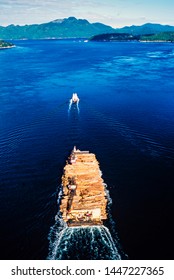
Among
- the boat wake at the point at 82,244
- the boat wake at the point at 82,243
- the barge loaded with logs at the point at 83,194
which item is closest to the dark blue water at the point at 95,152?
the boat wake at the point at 82,243

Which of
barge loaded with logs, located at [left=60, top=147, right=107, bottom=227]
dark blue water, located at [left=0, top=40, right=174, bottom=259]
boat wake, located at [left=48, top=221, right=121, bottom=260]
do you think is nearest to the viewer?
boat wake, located at [left=48, top=221, right=121, bottom=260]

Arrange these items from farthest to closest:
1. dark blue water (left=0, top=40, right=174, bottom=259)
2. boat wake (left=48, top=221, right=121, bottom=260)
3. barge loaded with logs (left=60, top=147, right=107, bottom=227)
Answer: barge loaded with logs (left=60, top=147, right=107, bottom=227)
dark blue water (left=0, top=40, right=174, bottom=259)
boat wake (left=48, top=221, right=121, bottom=260)

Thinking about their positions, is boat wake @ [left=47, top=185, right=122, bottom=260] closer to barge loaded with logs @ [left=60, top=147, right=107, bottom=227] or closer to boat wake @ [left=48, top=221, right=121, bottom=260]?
boat wake @ [left=48, top=221, right=121, bottom=260]

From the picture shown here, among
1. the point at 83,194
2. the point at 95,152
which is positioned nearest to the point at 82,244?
the point at 83,194

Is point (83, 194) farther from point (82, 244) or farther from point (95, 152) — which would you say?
point (95, 152)

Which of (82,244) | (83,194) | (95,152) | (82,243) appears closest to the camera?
(82,244)

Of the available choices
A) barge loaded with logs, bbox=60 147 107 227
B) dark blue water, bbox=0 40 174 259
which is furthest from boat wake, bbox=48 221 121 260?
dark blue water, bbox=0 40 174 259
